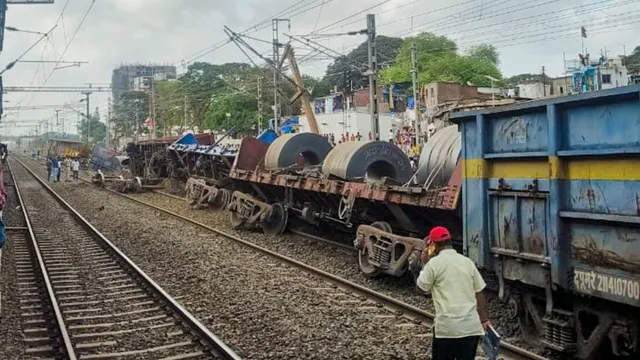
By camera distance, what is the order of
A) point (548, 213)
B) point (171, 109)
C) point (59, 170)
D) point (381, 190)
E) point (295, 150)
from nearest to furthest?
point (548, 213) → point (381, 190) → point (295, 150) → point (59, 170) → point (171, 109)

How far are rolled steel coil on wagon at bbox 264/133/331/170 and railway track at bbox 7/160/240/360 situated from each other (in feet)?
12.8

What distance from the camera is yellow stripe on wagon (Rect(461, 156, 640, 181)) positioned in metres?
4.93

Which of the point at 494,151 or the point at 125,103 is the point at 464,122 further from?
the point at 125,103

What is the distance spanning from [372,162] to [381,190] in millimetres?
1809

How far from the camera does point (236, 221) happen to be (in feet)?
52.0

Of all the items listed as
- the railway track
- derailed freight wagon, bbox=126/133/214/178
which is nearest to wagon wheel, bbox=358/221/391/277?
the railway track

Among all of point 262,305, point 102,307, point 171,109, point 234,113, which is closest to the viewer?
point 262,305

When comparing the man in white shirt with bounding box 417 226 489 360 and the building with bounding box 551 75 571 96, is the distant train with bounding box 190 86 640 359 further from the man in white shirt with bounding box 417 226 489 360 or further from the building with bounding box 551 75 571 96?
the building with bounding box 551 75 571 96

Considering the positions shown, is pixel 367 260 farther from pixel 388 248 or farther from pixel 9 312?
pixel 9 312

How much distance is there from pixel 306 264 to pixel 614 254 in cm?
646

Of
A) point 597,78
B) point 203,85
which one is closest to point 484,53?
point 203,85

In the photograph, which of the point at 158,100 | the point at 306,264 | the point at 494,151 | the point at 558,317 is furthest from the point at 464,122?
the point at 158,100

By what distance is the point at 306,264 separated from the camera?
10.9 metres

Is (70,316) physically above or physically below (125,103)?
below
